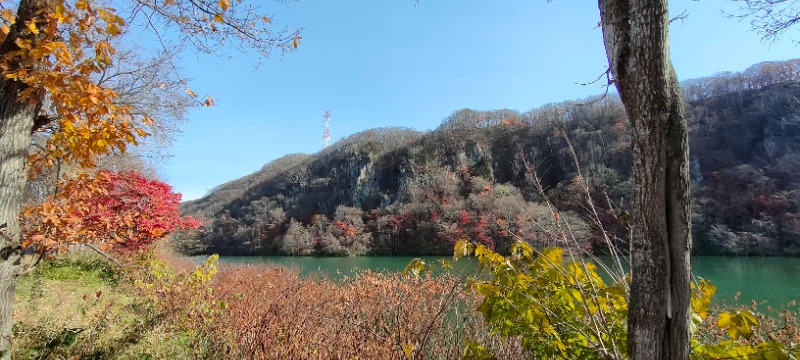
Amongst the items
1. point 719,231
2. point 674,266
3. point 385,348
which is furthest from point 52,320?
point 719,231

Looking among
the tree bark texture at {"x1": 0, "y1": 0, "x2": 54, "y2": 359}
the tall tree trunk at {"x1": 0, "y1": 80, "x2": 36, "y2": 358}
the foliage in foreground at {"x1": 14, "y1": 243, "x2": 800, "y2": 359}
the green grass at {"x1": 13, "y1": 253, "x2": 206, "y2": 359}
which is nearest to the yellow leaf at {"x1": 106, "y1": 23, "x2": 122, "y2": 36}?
the tree bark texture at {"x1": 0, "y1": 0, "x2": 54, "y2": 359}

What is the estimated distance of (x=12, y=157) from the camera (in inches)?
87.5

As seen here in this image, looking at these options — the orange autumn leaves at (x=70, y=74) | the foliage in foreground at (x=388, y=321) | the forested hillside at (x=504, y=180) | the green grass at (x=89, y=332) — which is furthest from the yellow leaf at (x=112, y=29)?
the forested hillside at (x=504, y=180)

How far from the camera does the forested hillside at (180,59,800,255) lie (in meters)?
32.5

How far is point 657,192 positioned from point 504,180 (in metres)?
66.9

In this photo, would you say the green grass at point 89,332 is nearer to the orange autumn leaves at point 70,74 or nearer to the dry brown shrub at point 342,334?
the dry brown shrub at point 342,334

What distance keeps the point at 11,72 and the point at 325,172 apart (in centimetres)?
8561

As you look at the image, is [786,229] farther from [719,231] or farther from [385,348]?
[385,348]

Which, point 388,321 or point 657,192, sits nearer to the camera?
point 657,192

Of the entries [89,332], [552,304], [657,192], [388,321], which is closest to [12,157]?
[89,332]

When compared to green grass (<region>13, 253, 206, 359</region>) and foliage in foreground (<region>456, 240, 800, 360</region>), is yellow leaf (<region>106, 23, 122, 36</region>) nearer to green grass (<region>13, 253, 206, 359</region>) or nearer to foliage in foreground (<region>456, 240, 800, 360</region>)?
foliage in foreground (<region>456, 240, 800, 360</region>)

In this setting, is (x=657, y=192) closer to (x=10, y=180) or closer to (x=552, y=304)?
(x=552, y=304)

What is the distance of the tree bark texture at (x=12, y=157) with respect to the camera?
2.17 meters

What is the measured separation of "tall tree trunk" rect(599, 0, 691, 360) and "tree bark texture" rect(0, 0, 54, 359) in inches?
113
